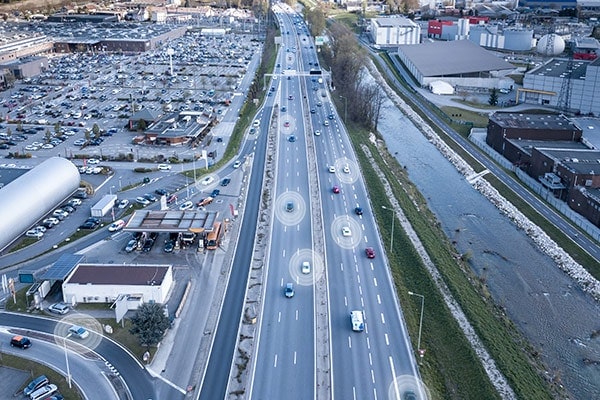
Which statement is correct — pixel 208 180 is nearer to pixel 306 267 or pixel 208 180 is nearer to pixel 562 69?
pixel 306 267

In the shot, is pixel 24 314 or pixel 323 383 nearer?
pixel 323 383

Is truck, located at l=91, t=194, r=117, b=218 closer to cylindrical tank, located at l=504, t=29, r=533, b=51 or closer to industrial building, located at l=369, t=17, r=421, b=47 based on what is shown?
industrial building, located at l=369, t=17, r=421, b=47

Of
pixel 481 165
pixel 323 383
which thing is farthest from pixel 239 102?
pixel 323 383

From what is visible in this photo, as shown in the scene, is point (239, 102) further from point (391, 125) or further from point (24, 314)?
point (24, 314)
